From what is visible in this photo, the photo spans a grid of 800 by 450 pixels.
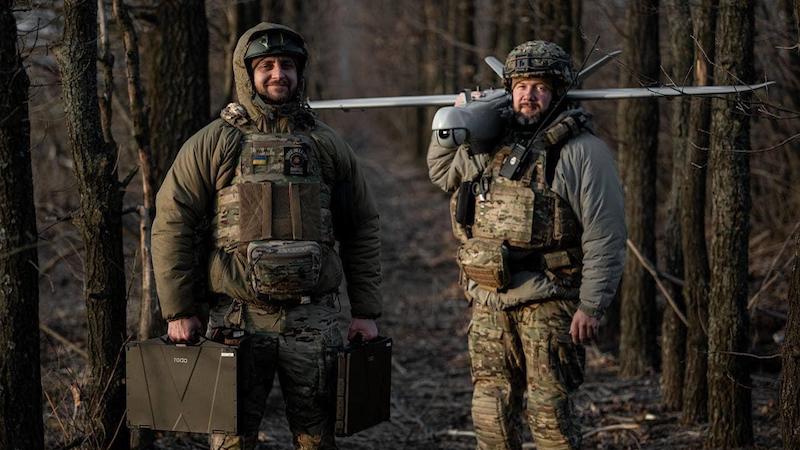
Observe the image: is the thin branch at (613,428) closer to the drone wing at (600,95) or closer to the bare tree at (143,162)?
the drone wing at (600,95)

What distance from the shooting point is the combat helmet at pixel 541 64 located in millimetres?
5277

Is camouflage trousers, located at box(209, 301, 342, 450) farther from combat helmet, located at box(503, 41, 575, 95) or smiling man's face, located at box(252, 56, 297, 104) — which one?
combat helmet, located at box(503, 41, 575, 95)

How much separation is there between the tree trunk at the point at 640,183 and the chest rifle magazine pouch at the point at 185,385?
4.56 metres

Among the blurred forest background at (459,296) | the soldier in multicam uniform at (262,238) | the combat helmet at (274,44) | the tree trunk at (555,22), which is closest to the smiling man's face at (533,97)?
the blurred forest background at (459,296)

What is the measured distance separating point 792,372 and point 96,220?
3472 millimetres

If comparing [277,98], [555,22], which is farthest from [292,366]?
[555,22]

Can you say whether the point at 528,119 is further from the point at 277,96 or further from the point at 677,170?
the point at 677,170

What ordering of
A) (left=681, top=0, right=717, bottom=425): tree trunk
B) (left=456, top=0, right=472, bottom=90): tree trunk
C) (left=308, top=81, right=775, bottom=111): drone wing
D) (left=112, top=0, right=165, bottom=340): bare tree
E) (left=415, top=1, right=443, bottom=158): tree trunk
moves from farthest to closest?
(left=415, top=1, right=443, bottom=158): tree trunk, (left=456, top=0, right=472, bottom=90): tree trunk, (left=681, top=0, right=717, bottom=425): tree trunk, (left=112, top=0, right=165, bottom=340): bare tree, (left=308, top=81, right=775, bottom=111): drone wing

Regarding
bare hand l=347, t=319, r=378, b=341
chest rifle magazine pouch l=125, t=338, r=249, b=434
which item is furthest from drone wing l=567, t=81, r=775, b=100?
chest rifle magazine pouch l=125, t=338, r=249, b=434

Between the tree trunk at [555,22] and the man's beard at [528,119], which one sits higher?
the tree trunk at [555,22]

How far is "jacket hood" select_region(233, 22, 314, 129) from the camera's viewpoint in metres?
4.83

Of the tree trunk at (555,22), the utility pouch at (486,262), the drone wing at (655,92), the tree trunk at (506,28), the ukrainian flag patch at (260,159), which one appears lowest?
the utility pouch at (486,262)

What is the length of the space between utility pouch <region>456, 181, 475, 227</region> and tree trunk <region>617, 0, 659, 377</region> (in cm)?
316

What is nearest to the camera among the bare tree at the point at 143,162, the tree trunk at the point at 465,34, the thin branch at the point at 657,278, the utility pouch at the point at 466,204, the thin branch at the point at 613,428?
the utility pouch at the point at 466,204
